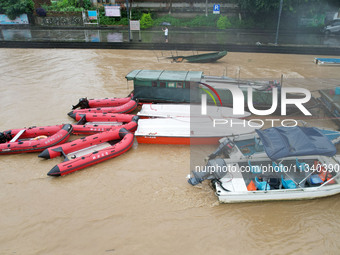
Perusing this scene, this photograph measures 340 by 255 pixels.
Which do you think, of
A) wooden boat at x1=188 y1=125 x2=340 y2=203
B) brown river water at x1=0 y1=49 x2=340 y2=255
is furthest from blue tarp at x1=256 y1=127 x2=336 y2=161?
brown river water at x1=0 y1=49 x2=340 y2=255

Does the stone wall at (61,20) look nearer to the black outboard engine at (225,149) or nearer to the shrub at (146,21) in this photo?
the shrub at (146,21)

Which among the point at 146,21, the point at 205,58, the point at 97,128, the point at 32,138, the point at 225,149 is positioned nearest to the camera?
the point at 225,149

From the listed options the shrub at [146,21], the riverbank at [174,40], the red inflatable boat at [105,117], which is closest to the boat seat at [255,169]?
the red inflatable boat at [105,117]

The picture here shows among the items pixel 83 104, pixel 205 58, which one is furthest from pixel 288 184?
pixel 205 58

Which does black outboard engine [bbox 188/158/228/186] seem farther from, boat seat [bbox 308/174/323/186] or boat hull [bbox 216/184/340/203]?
boat seat [bbox 308/174/323/186]

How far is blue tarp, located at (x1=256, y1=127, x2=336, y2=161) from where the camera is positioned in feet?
22.7

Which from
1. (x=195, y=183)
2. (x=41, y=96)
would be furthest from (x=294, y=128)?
(x=41, y=96)

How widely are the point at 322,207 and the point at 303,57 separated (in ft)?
61.6

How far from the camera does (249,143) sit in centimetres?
896

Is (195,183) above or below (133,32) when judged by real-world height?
below

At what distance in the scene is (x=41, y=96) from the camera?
1462cm

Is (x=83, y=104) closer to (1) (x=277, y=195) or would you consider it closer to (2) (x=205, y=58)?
(1) (x=277, y=195)

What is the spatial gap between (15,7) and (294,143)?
1451 inches

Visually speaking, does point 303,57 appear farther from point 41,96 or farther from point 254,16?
point 41,96
